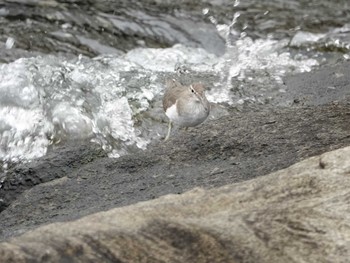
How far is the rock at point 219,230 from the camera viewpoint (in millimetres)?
4387

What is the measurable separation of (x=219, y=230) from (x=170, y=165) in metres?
2.58

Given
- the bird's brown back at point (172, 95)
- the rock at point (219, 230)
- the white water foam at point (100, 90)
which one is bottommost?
the white water foam at point (100, 90)

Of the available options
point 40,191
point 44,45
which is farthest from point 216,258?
point 44,45

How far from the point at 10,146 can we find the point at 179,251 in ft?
19.4

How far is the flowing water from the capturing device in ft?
34.0

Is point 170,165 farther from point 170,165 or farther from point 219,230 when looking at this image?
point 219,230

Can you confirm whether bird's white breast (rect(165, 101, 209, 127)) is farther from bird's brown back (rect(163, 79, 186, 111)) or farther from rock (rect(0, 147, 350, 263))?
rock (rect(0, 147, 350, 263))

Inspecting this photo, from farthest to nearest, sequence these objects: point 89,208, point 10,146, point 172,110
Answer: point 10,146
point 172,110
point 89,208

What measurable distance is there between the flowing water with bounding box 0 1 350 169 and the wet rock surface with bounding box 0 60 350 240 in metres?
2.15

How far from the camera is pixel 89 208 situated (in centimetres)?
648

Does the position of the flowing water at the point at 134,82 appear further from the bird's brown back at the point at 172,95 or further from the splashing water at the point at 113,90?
the bird's brown back at the point at 172,95

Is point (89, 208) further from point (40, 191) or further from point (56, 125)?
point (56, 125)

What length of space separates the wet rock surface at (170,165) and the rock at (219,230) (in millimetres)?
1335

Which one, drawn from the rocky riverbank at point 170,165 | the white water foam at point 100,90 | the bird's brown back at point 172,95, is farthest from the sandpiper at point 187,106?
the white water foam at point 100,90
